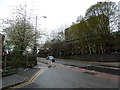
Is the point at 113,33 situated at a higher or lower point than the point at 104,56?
higher

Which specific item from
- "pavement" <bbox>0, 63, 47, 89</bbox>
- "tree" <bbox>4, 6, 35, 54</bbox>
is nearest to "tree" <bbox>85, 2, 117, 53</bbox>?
"tree" <bbox>4, 6, 35, 54</bbox>

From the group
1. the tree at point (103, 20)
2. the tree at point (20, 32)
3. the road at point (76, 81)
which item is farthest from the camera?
the tree at point (103, 20)

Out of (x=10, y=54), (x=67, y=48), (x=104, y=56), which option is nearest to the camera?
(x=10, y=54)

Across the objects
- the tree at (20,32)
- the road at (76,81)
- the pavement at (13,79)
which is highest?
the tree at (20,32)

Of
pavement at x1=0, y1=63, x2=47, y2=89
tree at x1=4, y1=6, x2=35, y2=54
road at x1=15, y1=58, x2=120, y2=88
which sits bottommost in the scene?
road at x1=15, y1=58, x2=120, y2=88

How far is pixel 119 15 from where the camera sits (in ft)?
80.4

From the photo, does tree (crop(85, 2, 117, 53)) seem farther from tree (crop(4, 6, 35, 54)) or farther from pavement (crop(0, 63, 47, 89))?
pavement (crop(0, 63, 47, 89))

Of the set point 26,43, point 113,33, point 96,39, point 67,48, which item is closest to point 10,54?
point 26,43

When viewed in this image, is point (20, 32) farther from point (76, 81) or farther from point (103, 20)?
point (103, 20)

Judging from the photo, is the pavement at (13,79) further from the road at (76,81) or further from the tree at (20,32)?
the tree at (20,32)

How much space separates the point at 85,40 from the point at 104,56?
23.4 feet

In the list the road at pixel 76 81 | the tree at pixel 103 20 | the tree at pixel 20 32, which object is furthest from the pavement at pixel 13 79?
the tree at pixel 103 20

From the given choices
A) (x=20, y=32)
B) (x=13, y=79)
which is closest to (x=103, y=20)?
(x=20, y=32)

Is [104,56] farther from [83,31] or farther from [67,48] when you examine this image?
[67,48]
